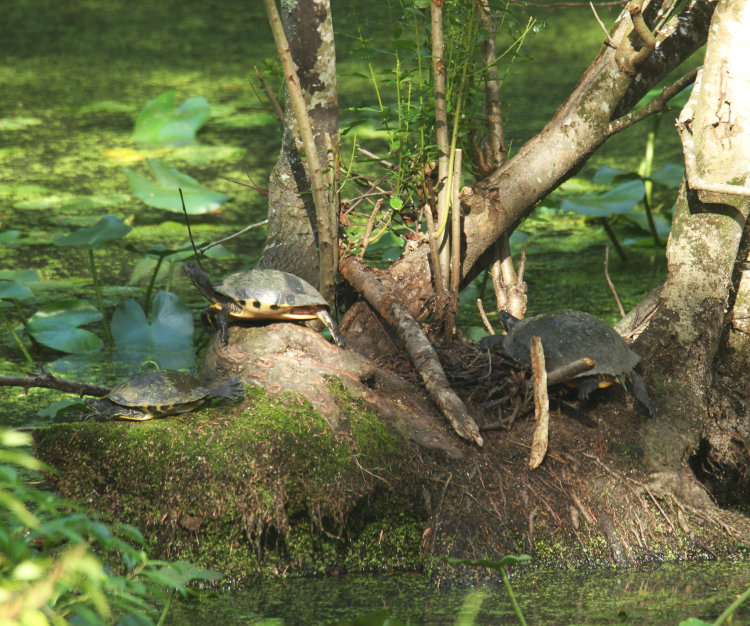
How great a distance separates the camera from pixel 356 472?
233 cm

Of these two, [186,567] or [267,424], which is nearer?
[186,567]

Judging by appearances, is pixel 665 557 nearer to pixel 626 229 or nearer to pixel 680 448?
pixel 680 448

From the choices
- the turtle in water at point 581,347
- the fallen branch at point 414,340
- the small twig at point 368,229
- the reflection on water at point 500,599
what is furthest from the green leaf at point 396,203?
the reflection on water at point 500,599

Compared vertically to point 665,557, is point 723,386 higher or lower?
higher

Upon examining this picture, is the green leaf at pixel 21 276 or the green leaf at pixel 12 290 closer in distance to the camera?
the green leaf at pixel 12 290

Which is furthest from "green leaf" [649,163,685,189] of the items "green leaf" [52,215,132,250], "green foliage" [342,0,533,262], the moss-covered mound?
the moss-covered mound

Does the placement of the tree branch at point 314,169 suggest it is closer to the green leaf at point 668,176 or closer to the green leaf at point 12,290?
the green leaf at point 12,290

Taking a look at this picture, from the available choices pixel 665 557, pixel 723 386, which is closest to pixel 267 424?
pixel 665 557

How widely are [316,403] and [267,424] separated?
0.17 meters

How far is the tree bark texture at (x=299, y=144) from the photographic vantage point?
9.82 ft

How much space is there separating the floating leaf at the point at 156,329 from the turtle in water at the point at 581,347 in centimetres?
172

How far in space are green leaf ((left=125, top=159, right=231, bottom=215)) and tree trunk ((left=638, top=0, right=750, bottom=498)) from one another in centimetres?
251

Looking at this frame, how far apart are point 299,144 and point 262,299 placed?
2.27ft

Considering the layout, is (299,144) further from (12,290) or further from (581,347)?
(12,290)
